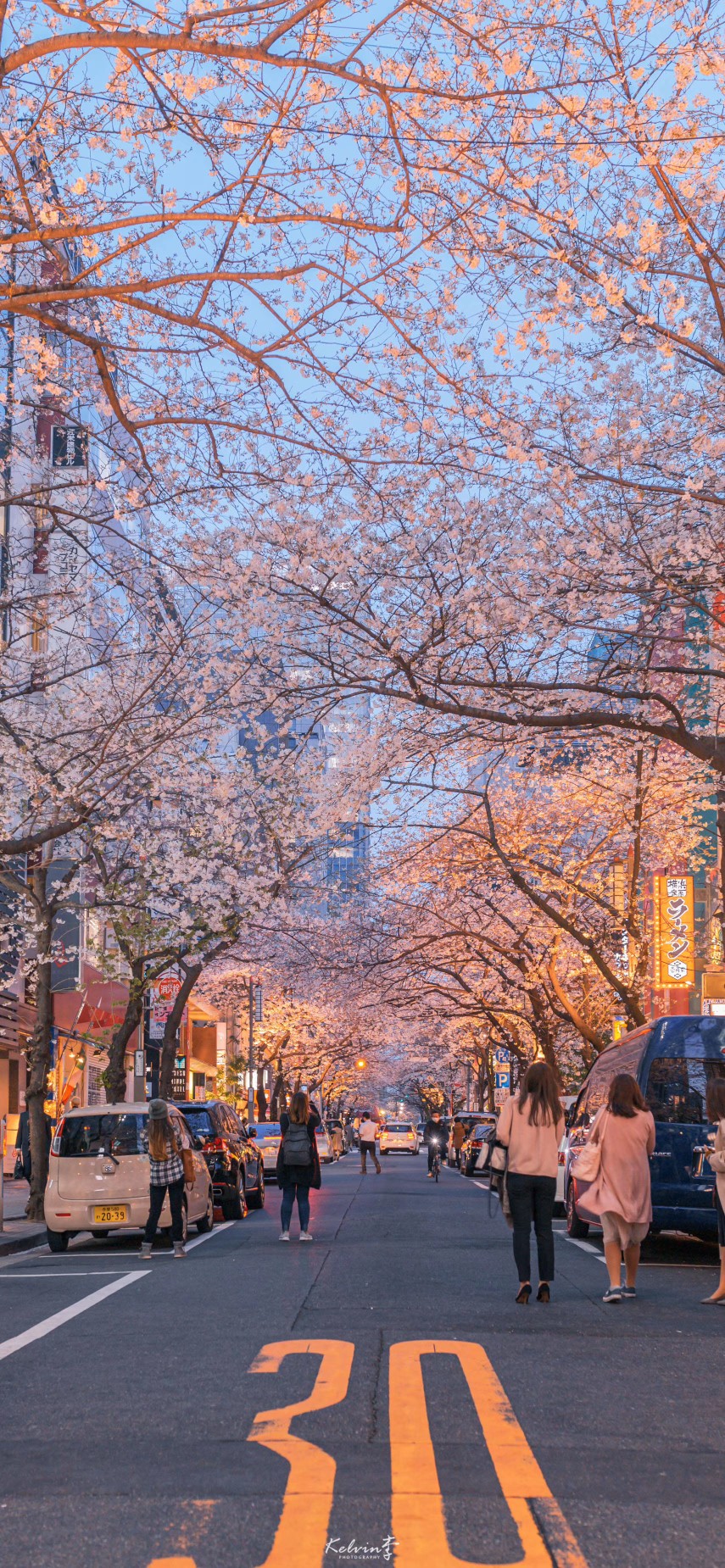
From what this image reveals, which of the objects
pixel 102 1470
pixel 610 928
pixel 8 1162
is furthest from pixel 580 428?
pixel 8 1162

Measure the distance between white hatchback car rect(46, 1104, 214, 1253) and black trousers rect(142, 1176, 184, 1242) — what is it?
1.23 m

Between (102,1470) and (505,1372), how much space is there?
2.71 meters

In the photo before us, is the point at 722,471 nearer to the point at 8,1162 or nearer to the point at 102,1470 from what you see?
the point at 102,1470

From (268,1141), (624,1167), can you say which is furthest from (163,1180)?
(268,1141)

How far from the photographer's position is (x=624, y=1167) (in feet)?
36.7

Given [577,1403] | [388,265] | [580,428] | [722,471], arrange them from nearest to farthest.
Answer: [577,1403] < [388,265] < [580,428] < [722,471]

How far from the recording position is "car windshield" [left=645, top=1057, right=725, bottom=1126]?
14328 millimetres

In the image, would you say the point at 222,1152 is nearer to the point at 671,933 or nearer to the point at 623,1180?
the point at 623,1180

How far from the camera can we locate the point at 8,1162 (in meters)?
34.8

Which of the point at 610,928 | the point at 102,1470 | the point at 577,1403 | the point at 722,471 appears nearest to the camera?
the point at 102,1470

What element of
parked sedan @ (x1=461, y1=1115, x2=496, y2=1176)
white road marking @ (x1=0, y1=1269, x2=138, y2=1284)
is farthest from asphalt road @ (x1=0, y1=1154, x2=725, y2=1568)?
parked sedan @ (x1=461, y1=1115, x2=496, y2=1176)

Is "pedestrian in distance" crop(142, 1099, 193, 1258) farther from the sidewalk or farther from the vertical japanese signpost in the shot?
the vertical japanese signpost

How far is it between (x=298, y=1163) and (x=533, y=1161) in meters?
6.46

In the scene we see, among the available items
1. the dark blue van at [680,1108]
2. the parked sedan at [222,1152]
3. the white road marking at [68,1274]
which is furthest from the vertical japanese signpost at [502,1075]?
the white road marking at [68,1274]
